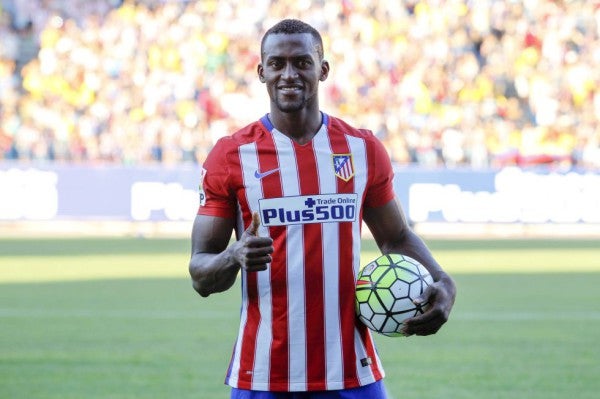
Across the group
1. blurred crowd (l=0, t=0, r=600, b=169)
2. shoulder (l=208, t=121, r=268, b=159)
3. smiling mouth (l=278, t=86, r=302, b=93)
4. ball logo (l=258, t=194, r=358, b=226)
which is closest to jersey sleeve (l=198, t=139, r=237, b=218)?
shoulder (l=208, t=121, r=268, b=159)

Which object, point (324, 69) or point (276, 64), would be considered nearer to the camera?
point (276, 64)

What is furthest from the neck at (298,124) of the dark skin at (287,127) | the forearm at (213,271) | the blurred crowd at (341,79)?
the blurred crowd at (341,79)

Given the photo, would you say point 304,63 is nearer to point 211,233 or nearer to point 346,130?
point 346,130

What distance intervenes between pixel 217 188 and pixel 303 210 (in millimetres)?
293

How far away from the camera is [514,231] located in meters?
20.9

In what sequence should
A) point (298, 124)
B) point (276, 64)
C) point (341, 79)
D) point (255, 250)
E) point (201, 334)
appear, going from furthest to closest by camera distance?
point (341, 79)
point (201, 334)
point (298, 124)
point (276, 64)
point (255, 250)

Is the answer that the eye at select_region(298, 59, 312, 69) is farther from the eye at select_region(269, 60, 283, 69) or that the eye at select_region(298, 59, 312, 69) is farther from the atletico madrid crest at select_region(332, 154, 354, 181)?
the atletico madrid crest at select_region(332, 154, 354, 181)

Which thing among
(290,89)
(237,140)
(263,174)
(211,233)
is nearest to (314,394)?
(211,233)

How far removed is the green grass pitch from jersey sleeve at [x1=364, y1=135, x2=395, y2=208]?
11.3 ft

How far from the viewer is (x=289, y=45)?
3740 millimetres

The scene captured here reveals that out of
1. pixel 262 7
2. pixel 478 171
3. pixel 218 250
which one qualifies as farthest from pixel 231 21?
pixel 218 250

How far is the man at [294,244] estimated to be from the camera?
146 inches

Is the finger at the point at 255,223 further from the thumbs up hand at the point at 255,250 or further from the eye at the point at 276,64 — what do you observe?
the eye at the point at 276,64

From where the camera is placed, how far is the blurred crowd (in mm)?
22688
